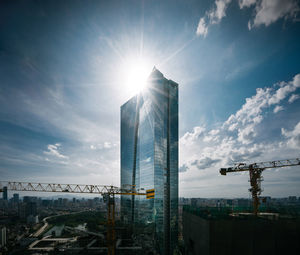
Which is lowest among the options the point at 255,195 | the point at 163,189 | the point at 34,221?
the point at 34,221

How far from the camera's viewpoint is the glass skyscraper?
74062mm

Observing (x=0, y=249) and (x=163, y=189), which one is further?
(x=163, y=189)

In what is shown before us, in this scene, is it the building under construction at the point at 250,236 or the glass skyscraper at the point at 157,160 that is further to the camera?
the glass skyscraper at the point at 157,160

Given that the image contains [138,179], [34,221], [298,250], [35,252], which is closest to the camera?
[298,250]

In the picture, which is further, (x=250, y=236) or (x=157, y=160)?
→ (x=157, y=160)

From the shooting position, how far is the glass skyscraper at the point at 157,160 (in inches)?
2916

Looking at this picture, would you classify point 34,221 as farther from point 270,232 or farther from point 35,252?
point 270,232

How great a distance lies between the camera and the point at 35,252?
182ft

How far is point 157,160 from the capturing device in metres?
75.7

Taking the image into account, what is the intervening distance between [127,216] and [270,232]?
321ft

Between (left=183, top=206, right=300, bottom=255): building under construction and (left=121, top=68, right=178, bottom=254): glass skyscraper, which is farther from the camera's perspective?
(left=121, top=68, right=178, bottom=254): glass skyscraper

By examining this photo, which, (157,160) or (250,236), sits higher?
(157,160)

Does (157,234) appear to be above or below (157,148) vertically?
below

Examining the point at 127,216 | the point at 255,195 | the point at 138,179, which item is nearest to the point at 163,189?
the point at 138,179
